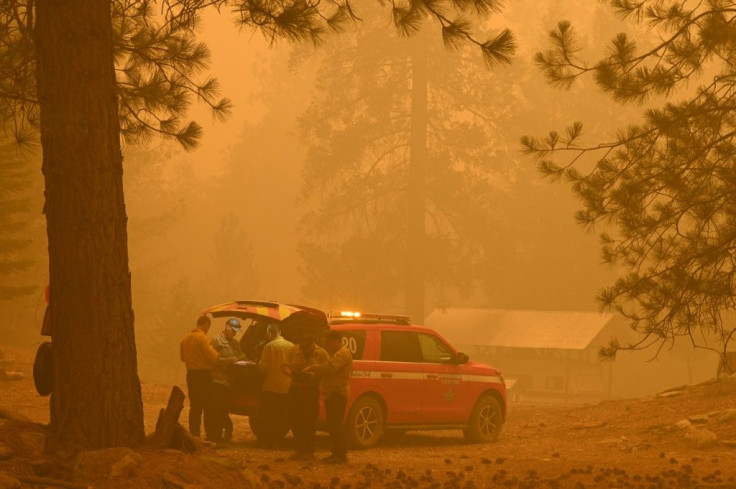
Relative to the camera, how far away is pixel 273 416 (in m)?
14.7

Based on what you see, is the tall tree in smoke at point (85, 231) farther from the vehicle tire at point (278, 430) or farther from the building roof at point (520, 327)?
the building roof at point (520, 327)

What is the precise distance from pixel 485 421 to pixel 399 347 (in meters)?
2.31

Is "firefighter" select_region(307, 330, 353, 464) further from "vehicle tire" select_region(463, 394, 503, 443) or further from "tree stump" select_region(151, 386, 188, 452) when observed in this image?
"vehicle tire" select_region(463, 394, 503, 443)

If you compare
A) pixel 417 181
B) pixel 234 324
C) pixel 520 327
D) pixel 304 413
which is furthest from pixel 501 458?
pixel 417 181

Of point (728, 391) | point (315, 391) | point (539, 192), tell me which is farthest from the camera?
point (539, 192)

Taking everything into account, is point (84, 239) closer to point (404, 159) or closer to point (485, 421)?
point (485, 421)

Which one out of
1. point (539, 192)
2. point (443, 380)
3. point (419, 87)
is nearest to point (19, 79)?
point (443, 380)

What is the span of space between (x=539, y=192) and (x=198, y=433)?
42954mm

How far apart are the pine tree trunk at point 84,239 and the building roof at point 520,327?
3292cm

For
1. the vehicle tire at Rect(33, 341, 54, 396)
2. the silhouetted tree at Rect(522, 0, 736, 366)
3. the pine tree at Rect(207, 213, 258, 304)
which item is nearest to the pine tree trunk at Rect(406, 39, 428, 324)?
the pine tree at Rect(207, 213, 258, 304)

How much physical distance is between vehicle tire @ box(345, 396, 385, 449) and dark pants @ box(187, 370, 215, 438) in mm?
1946

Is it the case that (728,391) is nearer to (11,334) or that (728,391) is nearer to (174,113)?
(174,113)

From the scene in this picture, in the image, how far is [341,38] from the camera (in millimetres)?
48594

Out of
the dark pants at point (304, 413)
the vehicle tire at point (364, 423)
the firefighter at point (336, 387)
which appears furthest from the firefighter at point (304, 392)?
the vehicle tire at point (364, 423)
